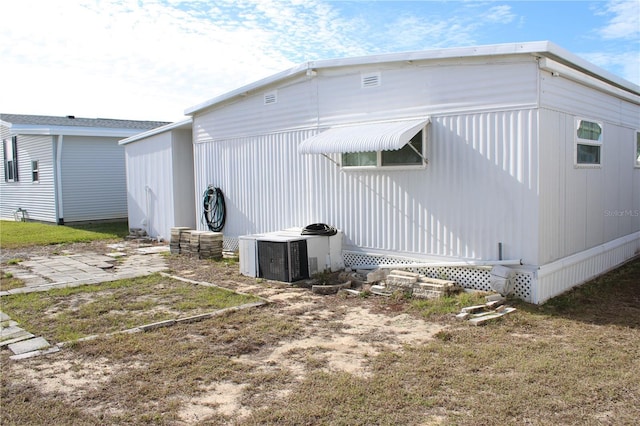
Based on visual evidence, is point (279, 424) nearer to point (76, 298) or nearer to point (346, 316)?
point (346, 316)

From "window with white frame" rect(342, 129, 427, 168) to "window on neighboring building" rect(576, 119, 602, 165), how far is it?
6.96ft

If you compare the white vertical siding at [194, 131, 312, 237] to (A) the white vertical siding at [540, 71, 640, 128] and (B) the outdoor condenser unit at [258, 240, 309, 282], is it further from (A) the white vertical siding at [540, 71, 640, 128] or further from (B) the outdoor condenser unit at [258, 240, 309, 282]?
(A) the white vertical siding at [540, 71, 640, 128]

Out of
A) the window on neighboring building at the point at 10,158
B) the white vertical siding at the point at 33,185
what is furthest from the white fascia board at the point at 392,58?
the window on neighboring building at the point at 10,158

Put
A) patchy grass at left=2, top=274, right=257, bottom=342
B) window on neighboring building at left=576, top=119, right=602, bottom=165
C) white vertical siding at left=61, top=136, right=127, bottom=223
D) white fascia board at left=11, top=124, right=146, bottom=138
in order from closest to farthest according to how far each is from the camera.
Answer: patchy grass at left=2, top=274, right=257, bottom=342 < window on neighboring building at left=576, top=119, right=602, bottom=165 < white fascia board at left=11, top=124, right=146, bottom=138 < white vertical siding at left=61, top=136, right=127, bottom=223

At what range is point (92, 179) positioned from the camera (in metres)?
17.6

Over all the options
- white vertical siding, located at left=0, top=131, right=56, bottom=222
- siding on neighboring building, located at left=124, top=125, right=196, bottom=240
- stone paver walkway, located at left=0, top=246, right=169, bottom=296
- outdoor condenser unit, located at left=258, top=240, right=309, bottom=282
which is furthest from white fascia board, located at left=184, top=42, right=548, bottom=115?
white vertical siding, located at left=0, top=131, right=56, bottom=222

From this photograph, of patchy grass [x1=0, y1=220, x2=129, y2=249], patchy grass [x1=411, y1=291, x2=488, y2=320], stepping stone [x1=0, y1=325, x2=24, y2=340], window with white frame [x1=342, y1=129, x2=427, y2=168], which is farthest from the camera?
patchy grass [x1=0, y1=220, x2=129, y2=249]

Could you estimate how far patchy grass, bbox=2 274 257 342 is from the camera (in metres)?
5.58

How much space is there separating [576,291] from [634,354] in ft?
7.83

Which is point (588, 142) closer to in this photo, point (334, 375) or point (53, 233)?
point (334, 375)

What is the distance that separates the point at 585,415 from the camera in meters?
3.46

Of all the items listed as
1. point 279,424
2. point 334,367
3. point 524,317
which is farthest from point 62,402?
point 524,317

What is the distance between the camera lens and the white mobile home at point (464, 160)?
6355 mm

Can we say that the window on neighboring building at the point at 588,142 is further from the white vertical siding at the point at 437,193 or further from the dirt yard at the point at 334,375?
the dirt yard at the point at 334,375
